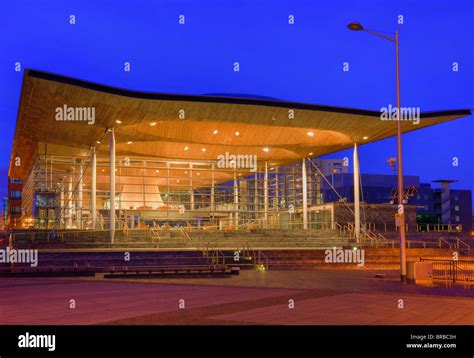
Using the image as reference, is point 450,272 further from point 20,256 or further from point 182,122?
point 182,122

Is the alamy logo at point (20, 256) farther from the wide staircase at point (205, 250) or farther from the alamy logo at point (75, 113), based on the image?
the alamy logo at point (75, 113)

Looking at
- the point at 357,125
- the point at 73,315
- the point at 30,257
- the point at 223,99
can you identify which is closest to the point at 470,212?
the point at 357,125

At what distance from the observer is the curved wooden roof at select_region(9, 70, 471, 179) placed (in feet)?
100

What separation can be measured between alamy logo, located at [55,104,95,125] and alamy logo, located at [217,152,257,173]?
23.2 metres

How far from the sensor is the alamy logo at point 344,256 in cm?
2975

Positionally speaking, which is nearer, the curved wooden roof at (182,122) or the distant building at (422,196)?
the curved wooden roof at (182,122)

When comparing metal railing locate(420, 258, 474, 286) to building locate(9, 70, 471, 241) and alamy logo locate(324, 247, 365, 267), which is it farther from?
building locate(9, 70, 471, 241)

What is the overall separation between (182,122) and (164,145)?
35.9ft

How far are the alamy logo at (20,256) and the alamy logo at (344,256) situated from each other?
15.2 meters

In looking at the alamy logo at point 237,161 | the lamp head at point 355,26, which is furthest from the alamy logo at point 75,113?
the alamy logo at point 237,161
